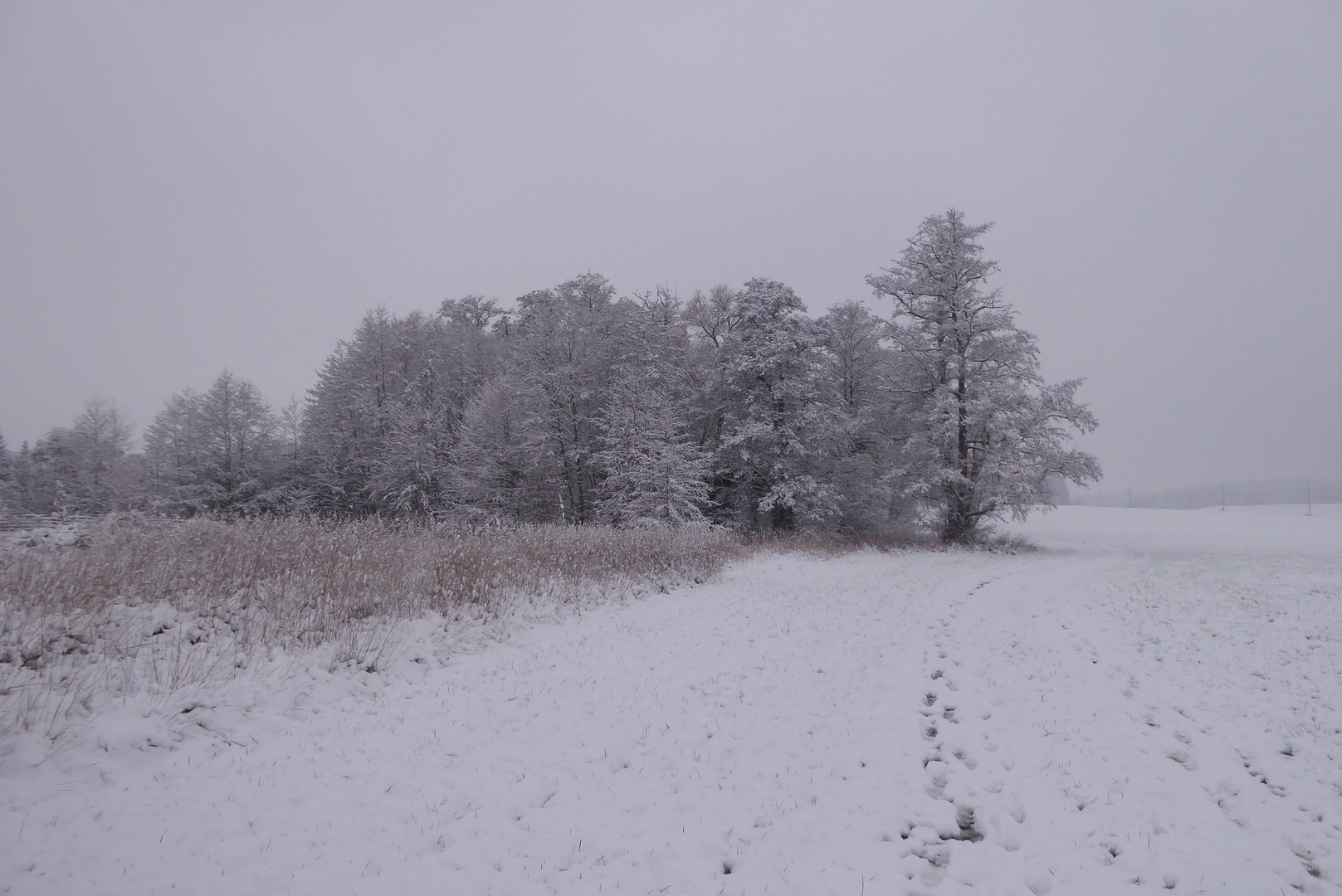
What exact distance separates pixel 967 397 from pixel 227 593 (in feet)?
77.8

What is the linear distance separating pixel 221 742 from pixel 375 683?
1.54 metres

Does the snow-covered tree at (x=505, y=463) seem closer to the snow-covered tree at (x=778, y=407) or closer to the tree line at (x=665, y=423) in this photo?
the tree line at (x=665, y=423)

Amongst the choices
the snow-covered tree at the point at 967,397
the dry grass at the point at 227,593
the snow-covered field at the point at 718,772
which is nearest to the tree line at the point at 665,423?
the snow-covered tree at the point at 967,397

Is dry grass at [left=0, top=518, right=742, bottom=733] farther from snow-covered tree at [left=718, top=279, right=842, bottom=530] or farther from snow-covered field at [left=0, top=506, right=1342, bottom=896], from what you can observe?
snow-covered tree at [left=718, top=279, right=842, bottom=530]

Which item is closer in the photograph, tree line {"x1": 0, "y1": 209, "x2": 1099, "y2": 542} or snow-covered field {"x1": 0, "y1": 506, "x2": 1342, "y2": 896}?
snow-covered field {"x1": 0, "y1": 506, "x2": 1342, "y2": 896}

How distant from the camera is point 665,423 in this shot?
21656mm

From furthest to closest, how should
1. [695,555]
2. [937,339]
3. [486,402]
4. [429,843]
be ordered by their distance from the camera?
[486,402], [937,339], [695,555], [429,843]

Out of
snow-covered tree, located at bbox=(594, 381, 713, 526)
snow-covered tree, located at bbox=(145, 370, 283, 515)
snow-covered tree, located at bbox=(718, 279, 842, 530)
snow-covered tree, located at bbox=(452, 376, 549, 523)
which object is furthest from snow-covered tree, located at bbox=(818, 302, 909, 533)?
snow-covered tree, located at bbox=(145, 370, 283, 515)

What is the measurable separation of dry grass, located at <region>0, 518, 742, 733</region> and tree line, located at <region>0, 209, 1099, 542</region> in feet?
30.8

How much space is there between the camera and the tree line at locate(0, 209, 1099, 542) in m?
21.5

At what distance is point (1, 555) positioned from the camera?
6.83 meters

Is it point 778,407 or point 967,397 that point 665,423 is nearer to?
point 778,407

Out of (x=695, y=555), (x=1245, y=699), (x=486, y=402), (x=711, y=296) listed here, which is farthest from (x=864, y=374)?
(x=1245, y=699)

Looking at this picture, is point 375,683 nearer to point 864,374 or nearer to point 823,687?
point 823,687
